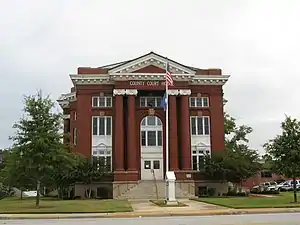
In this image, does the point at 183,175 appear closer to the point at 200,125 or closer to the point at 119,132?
the point at 200,125

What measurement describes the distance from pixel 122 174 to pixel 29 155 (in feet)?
64.3

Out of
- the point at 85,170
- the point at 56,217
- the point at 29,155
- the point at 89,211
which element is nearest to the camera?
the point at 56,217

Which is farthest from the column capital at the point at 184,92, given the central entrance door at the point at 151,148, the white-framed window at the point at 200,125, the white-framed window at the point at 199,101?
the central entrance door at the point at 151,148

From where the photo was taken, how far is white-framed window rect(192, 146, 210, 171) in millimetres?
52062

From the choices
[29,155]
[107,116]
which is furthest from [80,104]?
[29,155]

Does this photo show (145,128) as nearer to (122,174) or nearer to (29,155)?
(122,174)

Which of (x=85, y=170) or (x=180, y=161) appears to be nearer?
(x=85, y=170)

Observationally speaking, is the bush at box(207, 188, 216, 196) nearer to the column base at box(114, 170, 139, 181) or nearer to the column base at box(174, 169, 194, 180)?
the column base at box(174, 169, 194, 180)

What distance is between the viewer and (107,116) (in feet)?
173

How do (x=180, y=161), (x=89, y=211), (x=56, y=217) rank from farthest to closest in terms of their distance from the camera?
(x=180, y=161) → (x=89, y=211) → (x=56, y=217)

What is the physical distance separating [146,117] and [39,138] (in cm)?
2351

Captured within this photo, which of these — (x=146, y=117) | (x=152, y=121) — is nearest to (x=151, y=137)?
(x=152, y=121)

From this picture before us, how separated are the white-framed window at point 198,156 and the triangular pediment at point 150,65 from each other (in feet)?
29.0

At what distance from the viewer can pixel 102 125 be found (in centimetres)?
5272
